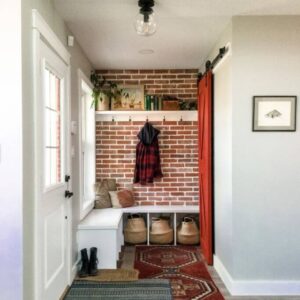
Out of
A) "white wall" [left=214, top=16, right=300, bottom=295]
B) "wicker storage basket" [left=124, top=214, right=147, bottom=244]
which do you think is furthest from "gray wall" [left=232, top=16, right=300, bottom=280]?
"wicker storage basket" [left=124, top=214, right=147, bottom=244]

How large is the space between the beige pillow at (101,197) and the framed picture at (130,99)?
46.8 inches

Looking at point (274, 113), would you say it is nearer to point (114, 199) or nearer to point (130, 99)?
point (130, 99)

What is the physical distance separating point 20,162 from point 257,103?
7.01 feet

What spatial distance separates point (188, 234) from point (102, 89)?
2.46 meters

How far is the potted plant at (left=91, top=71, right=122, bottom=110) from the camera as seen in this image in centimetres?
476

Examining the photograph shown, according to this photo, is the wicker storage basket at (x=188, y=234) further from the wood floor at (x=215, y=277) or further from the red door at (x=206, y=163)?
the wood floor at (x=215, y=277)

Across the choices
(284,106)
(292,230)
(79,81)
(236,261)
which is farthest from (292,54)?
(79,81)

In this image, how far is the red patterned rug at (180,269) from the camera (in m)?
3.27

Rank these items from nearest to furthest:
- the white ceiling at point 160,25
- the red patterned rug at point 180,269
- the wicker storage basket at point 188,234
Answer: the white ceiling at point 160,25 → the red patterned rug at point 180,269 → the wicker storage basket at point 188,234

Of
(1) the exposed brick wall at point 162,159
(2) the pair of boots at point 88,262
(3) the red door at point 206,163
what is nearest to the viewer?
(2) the pair of boots at point 88,262

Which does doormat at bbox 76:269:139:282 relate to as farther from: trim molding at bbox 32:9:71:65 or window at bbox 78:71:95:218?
trim molding at bbox 32:9:71:65

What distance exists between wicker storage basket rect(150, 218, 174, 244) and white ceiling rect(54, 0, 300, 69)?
7.57 ft

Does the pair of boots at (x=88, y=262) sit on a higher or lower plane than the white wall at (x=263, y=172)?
lower

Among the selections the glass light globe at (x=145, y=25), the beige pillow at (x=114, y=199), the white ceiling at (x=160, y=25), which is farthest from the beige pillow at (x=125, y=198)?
the glass light globe at (x=145, y=25)
